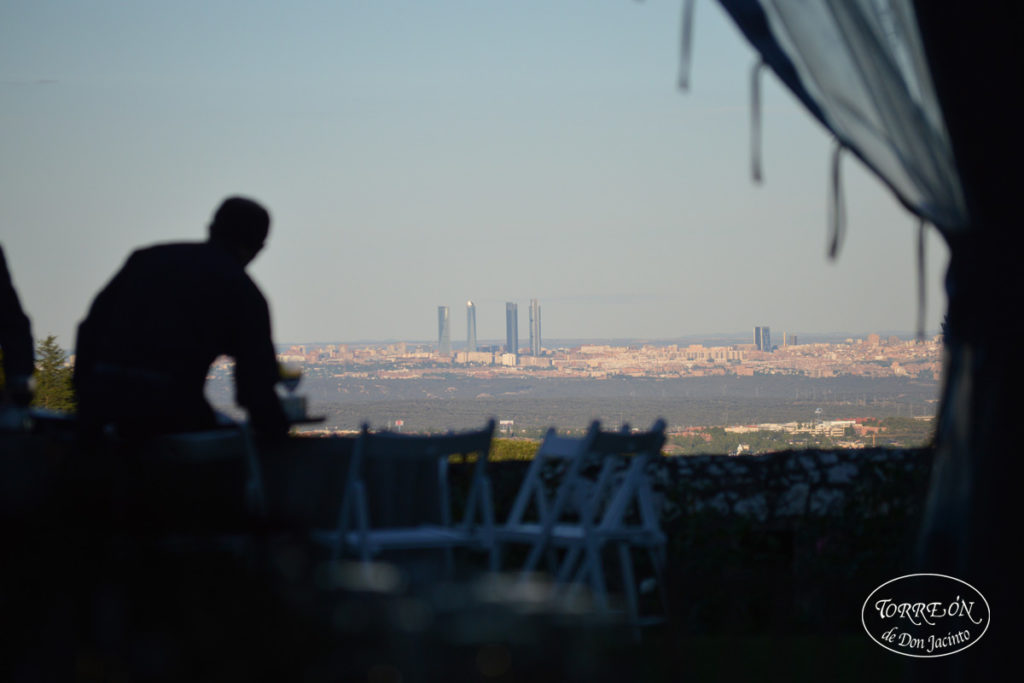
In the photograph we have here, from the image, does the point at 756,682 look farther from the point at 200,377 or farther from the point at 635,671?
the point at 635,671

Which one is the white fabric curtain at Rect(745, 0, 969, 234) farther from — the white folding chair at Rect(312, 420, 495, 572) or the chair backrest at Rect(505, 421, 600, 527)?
the white folding chair at Rect(312, 420, 495, 572)

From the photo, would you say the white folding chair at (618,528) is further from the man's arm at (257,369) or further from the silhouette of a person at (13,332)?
the silhouette of a person at (13,332)

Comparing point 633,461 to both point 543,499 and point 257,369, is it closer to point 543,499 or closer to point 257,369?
point 543,499

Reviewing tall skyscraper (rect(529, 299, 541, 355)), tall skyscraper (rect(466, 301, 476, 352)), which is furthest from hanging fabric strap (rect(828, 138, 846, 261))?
tall skyscraper (rect(466, 301, 476, 352))

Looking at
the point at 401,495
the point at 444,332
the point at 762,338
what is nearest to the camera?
the point at 401,495

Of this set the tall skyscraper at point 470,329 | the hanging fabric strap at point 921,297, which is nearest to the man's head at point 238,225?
the hanging fabric strap at point 921,297

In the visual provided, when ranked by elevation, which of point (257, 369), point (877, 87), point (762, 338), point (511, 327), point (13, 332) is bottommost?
point (762, 338)

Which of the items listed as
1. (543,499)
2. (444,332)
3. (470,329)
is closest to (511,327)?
(470,329)
